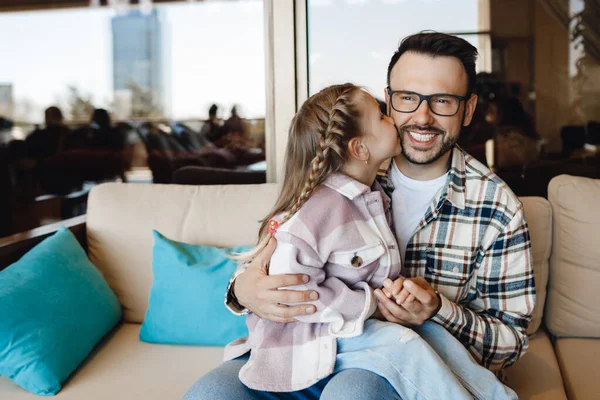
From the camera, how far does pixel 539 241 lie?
1.99m

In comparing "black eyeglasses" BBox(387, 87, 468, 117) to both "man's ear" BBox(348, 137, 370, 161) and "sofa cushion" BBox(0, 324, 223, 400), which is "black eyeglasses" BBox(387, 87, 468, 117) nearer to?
"man's ear" BBox(348, 137, 370, 161)

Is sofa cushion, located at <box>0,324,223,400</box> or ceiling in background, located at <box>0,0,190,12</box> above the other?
ceiling in background, located at <box>0,0,190,12</box>

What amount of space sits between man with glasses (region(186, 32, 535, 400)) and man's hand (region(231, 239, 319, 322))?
1 centimetres

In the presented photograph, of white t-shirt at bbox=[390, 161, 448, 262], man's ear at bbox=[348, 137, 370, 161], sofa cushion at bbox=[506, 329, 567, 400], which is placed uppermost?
man's ear at bbox=[348, 137, 370, 161]

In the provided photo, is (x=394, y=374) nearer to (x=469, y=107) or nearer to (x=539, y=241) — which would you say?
(x=469, y=107)

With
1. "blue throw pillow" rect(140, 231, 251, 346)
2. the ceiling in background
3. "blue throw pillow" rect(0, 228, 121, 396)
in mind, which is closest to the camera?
Result: "blue throw pillow" rect(0, 228, 121, 396)

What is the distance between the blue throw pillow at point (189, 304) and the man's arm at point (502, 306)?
29.0 inches

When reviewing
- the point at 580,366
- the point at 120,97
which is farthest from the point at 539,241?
the point at 120,97

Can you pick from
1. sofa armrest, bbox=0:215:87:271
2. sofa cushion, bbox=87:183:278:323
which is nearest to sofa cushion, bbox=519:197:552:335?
sofa cushion, bbox=87:183:278:323

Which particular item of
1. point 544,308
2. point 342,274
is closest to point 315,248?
point 342,274

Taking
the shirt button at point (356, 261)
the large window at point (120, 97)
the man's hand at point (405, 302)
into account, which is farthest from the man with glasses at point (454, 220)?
the large window at point (120, 97)

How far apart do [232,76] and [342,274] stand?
2.04 m

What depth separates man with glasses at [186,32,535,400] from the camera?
155 cm

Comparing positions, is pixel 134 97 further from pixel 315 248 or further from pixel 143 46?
pixel 315 248
